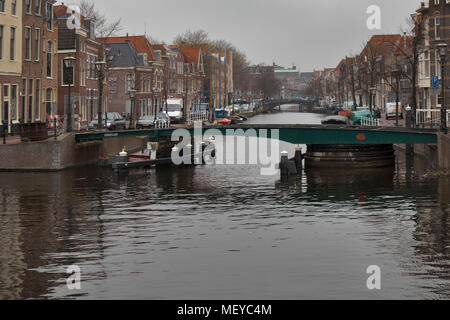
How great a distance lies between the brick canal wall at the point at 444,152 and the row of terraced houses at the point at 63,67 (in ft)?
72.9

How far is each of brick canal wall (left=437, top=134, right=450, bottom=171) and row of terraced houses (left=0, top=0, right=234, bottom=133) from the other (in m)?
22.2

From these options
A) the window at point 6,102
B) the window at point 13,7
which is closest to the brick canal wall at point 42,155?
the window at point 6,102

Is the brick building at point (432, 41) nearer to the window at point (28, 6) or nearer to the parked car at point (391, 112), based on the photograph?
the parked car at point (391, 112)

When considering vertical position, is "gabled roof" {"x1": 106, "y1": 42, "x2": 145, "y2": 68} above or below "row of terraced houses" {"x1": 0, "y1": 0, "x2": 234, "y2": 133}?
above

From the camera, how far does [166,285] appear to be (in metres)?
16.9

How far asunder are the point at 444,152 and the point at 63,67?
4142cm

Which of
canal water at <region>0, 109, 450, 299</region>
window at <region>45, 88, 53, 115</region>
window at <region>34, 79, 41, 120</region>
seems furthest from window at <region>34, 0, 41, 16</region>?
canal water at <region>0, 109, 450, 299</region>

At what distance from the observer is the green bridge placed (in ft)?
142

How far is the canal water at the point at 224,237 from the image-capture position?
55.0 ft

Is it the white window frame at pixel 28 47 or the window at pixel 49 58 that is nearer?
the white window frame at pixel 28 47

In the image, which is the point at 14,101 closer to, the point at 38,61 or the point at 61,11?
the point at 38,61

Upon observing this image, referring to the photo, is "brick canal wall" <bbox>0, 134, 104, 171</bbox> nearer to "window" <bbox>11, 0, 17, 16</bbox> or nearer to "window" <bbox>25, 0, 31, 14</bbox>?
"window" <bbox>11, 0, 17, 16</bbox>

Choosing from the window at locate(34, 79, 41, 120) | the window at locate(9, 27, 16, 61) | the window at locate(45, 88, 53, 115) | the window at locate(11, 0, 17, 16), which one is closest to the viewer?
the window at locate(11, 0, 17, 16)
